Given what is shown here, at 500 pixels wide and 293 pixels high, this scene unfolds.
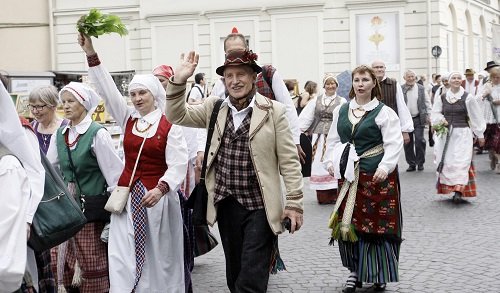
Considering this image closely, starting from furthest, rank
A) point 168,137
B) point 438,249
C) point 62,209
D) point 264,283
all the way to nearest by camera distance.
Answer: point 438,249, point 168,137, point 264,283, point 62,209

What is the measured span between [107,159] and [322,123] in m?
6.12

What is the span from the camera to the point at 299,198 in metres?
5.06

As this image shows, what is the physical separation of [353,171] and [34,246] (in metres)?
3.36

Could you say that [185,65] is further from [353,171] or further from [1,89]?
[353,171]

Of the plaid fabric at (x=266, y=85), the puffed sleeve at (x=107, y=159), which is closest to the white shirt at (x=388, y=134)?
the plaid fabric at (x=266, y=85)

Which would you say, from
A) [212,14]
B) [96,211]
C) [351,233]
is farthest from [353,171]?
[212,14]

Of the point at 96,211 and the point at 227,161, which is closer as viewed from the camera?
the point at 227,161

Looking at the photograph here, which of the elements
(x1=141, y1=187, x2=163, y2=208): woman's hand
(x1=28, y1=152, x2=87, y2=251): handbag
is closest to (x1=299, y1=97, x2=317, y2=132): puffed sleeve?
(x1=141, y1=187, x2=163, y2=208): woman's hand

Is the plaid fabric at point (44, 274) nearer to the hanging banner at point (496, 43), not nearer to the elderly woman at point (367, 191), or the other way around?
the elderly woman at point (367, 191)

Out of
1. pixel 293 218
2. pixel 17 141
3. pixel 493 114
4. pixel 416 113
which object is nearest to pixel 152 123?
pixel 293 218

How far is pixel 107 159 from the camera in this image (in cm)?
621

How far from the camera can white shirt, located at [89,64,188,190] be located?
597cm

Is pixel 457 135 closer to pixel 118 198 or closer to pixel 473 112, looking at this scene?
pixel 473 112

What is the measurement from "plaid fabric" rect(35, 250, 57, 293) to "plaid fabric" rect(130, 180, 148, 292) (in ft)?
4.24
